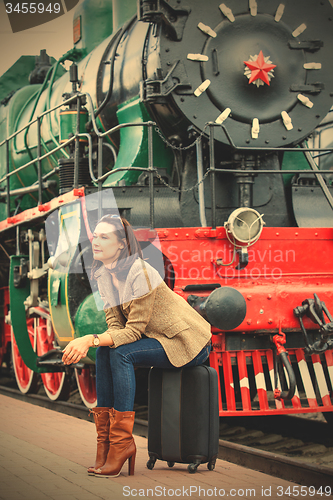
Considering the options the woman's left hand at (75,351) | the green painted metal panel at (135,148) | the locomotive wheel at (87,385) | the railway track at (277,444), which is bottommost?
the railway track at (277,444)

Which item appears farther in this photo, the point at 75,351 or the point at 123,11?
the point at 123,11

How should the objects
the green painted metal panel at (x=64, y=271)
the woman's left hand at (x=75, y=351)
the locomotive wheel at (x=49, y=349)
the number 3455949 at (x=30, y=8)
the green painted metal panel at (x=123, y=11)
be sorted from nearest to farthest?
the woman's left hand at (x=75, y=351), the number 3455949 at (x=30, y=8), the green painted metal panel at (x=64, y=271), the green painted metal panel at (x=123, y=11), the locomotive wheel at (x=49, y=349)

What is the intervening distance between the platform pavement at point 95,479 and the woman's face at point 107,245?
3.74 feet

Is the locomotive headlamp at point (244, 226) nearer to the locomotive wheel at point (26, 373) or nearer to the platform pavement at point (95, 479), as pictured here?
the platform pavement at point (95, 479)

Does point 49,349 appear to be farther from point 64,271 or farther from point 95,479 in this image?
point 95,479

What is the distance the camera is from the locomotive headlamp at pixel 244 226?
15.4 ft

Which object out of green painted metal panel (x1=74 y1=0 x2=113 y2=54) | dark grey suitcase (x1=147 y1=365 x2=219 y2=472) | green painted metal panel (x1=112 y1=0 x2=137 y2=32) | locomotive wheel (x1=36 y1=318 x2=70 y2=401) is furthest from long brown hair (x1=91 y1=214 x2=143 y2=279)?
green painted metal panel (x1=74 y1=0 x2=113 y2=54)

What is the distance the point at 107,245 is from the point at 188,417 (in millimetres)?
1017

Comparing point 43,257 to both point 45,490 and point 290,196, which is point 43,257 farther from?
point 45,490

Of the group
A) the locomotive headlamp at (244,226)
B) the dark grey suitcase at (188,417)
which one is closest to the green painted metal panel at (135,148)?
the locomotive headlamp at (244,226)

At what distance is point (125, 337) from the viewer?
3.26 m

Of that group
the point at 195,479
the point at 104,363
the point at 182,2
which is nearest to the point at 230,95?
the point at 182,2

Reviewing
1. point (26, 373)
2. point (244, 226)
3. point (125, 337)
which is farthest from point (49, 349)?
point (125, 337)

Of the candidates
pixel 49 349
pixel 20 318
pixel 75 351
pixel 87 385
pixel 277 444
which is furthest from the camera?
pixel 20 318
